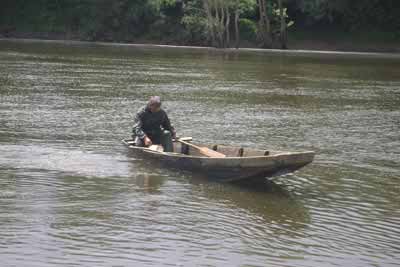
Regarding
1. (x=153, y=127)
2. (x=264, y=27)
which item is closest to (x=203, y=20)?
(x=264, y=27)

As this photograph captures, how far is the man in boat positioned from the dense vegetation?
1870 inches

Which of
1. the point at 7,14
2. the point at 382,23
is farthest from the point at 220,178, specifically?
the point at 7,14

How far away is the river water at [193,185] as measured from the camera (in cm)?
1112

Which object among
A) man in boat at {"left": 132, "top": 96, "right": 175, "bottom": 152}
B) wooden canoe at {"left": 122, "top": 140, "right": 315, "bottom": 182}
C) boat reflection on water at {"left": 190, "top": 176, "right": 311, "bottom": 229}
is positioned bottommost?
boat reflection on water at {"left": 190, "top": 176, "right": 311, "bottom": 229}

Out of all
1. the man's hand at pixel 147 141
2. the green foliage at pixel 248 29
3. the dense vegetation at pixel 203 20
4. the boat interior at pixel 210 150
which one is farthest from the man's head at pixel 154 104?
the green foliage at pixel 248 29

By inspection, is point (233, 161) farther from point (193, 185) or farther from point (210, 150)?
point (210, 150)

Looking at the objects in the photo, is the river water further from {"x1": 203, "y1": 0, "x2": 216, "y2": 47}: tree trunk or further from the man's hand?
{"x1": 203, "y1": 0, "x2": 216, "y2": 47}: tree trunk

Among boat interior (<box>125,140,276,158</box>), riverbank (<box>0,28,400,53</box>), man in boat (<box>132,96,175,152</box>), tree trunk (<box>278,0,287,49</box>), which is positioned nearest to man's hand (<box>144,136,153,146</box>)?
man in boat (<box>132,96,175,152</box>)

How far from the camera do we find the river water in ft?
36.5

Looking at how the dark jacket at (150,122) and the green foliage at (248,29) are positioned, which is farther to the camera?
the green foliage at (248,29)

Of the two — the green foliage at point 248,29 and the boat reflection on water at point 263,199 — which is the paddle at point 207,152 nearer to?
the boat reflection on water at point 263,199

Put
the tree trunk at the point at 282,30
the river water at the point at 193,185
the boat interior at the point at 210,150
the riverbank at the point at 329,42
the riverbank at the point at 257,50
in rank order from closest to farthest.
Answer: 1. the river water at the point at 193,185
2. the boat interior at the point at 210,150
3. the riverbank at the point at 257,50
4. the tree trunk at the point at 282,30
5. the riverbank at the point at 329,42

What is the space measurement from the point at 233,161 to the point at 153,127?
2.92 m

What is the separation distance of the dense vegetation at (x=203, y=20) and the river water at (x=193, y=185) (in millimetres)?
33804
